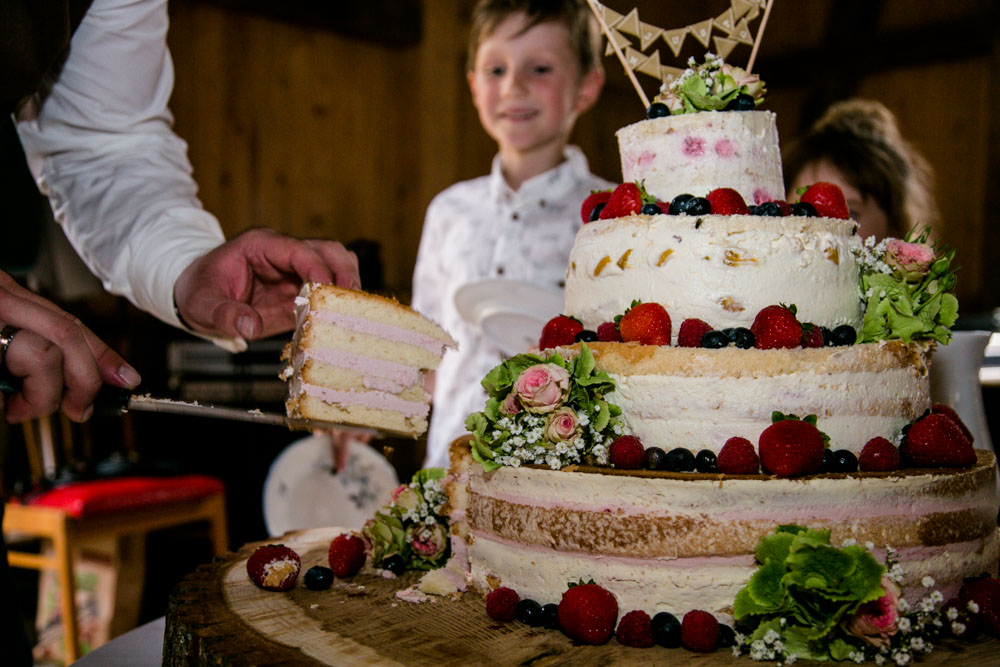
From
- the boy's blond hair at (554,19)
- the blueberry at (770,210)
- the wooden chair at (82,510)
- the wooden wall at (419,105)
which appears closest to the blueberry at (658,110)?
the blueberry at (770,210)

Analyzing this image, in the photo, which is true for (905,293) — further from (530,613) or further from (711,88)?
(530,613)

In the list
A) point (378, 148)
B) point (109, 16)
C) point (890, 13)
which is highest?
point (890, 13)

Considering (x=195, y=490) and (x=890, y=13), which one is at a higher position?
(x=890, y=13)

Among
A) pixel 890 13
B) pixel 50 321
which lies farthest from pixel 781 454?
pixel 890 13

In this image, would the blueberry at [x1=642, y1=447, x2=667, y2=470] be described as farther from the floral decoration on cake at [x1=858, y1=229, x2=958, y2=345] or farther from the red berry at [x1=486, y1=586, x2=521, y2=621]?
the floral decoration on cake at [x1=858, y1=229, x2=958, y2=345]

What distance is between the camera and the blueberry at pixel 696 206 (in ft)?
6.43

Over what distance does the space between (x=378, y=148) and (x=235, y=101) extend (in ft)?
4.53

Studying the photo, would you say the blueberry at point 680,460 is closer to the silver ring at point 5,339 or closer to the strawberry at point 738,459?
the strawberry at point 738,459

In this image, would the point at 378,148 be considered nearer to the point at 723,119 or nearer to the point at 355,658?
the point at 723,119

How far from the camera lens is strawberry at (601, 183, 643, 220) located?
2.04 m

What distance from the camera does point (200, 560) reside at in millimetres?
5773

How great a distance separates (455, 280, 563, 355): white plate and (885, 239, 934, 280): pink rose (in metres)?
1.40

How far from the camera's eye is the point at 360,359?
7.72 ft

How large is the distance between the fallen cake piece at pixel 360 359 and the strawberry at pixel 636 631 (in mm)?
912
